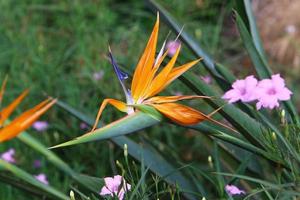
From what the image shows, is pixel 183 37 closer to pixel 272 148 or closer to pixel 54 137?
pixel 272 148

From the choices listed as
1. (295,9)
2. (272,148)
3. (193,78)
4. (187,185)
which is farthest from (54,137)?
(295,9)

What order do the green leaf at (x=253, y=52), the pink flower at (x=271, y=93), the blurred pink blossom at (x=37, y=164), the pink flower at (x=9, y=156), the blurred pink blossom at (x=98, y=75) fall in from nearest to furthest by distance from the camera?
the pink flower at (x=271, y=93), the green leaf at (x=253, y=52), the pink flower at (x=9, y=156), the blurred pink blossom at (x=37, y=164), the blurred pink blossom at (x=98, y=75)

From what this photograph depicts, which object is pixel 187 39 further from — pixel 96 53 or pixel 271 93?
pixel 96 53

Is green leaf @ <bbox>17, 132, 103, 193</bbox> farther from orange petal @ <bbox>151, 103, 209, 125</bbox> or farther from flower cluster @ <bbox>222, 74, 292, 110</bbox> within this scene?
flower cluster @ <bbox>222, 74, 292, 110</bbox>

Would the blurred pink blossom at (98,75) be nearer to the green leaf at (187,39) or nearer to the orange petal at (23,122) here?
the green leaf at (187,39)

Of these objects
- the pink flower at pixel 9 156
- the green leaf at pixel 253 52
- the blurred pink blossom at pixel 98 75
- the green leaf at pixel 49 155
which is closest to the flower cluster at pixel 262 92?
the green leaf at pixel 253 52

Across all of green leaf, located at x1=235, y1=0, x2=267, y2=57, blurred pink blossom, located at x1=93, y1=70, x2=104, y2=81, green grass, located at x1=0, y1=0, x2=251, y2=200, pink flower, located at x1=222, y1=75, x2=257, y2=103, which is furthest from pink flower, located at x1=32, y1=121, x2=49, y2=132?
pink flower, located at x1=222, y1=75, x2=257, y2=103

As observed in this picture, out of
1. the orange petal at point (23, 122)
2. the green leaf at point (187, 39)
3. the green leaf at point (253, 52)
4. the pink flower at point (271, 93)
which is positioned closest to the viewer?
the orange petal at point (23, 122)
